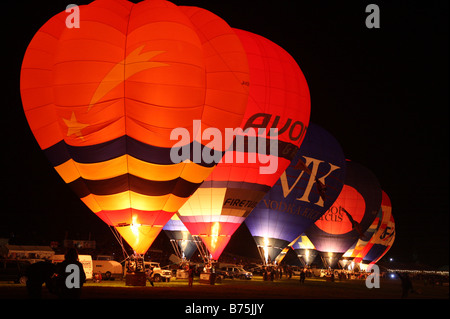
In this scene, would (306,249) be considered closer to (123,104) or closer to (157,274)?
(157,274)

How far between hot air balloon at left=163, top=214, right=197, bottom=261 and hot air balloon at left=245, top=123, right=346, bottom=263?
3.07 metres

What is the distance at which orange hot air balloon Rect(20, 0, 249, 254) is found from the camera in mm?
17672

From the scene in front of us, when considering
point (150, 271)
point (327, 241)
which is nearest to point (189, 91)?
point (150, 271)

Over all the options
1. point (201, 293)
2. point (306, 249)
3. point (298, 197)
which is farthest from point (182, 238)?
point (306, 249)

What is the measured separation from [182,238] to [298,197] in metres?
6.21

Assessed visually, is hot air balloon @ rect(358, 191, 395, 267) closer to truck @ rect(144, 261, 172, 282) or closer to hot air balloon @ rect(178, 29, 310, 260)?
hot air balloon @ rect(178, 29, 310, 260)

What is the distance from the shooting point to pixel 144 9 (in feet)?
63.0

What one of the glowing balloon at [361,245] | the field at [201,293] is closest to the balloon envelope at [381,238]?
the glowing balloon at [361,245]

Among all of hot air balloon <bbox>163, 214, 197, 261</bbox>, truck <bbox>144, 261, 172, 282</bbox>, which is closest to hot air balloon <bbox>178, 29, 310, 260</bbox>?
truck <bbox>144, 261, 172, 282</bbox>

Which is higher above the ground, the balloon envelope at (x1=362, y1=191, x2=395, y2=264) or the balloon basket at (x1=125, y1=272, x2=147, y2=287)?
the balloon envelope at (x1=362, y1=191, x2=395, y2=264)

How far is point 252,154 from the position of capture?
24.6 metres

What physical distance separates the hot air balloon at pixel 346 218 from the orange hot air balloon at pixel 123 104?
21.9 meters
